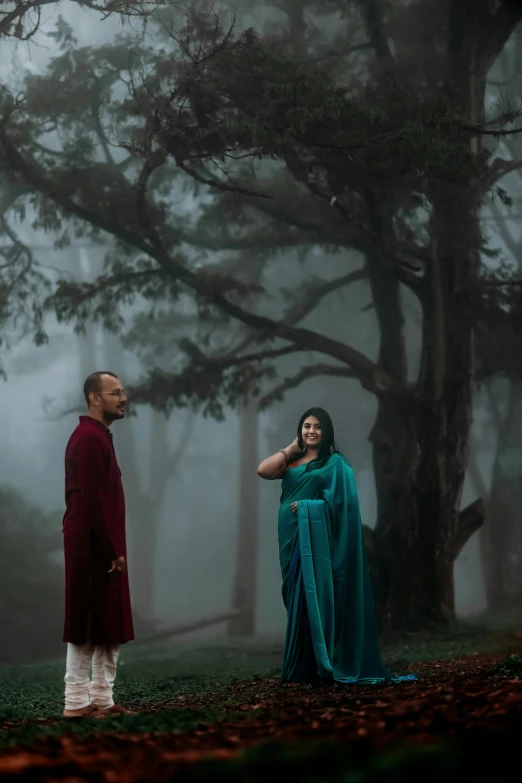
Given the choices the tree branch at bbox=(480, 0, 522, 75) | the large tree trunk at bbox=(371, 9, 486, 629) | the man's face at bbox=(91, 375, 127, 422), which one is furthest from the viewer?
the tree branch at bbox=(480, 0, 522, 75)

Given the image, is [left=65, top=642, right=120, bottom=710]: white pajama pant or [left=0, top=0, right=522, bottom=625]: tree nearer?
[left=65, top=642, right=120, bottom=710]: white pajama pant

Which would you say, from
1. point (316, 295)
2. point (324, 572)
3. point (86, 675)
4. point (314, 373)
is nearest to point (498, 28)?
point (316, 295)

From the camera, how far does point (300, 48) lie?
12.6m

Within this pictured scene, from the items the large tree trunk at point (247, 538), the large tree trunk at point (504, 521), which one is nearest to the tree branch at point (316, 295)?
the large tree trunk at point (247, 538)

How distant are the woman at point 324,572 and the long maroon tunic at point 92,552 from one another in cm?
131

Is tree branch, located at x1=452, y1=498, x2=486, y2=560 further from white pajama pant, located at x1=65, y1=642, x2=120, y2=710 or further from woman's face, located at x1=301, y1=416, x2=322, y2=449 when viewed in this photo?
white pajama pant, located at x1=65, y1=642, x2=120, y2=710

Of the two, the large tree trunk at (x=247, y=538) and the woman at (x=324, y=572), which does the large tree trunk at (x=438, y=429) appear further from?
the large tree trunk at (x=247, y=538)

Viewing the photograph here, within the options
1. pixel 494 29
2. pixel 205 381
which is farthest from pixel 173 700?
pixel 494 29

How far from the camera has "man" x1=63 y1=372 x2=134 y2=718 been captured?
15.2 feet

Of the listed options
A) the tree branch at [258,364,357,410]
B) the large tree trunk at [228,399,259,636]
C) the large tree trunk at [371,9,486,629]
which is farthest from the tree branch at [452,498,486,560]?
the large tree trunk at [228,399,259,636]

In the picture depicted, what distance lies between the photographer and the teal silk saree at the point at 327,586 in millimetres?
5633

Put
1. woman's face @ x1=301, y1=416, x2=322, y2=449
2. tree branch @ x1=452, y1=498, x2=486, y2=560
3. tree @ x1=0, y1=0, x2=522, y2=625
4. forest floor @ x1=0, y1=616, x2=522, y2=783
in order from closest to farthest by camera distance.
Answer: forest floor @ x1=0, y1=616, x2=522, y2=783
woman's face @ x1=301, y1=416, x2=322, y2=449
tree @ x1=0, y1=0, x2=522, y2=625
tree branch @ x1=452, y1=498, x2=486, y2=560

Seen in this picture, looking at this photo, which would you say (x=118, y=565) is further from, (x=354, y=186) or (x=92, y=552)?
(x=354, y=186)

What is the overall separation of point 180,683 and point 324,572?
233cm
